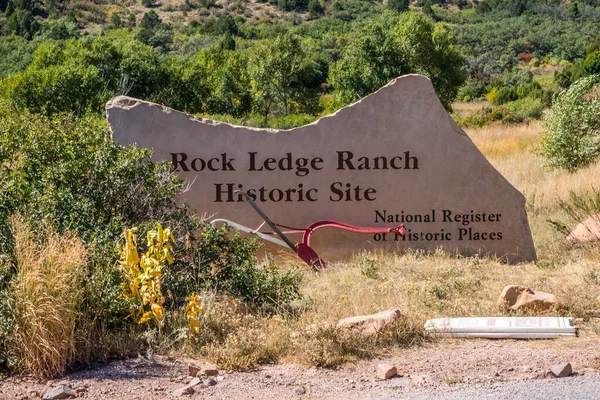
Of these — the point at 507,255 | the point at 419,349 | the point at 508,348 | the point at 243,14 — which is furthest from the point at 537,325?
the point at 243,14

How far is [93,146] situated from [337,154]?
11.3ft

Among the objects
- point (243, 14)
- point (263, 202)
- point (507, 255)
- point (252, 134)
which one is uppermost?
point (243, 14)

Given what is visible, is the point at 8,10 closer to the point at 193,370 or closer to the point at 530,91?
the point at 530,91

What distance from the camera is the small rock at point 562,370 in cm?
598

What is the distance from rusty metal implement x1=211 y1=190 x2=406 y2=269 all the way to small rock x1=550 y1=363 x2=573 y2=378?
14.6 ft

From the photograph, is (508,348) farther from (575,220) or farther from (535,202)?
(535,202)

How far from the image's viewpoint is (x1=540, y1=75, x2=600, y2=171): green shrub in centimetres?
1858

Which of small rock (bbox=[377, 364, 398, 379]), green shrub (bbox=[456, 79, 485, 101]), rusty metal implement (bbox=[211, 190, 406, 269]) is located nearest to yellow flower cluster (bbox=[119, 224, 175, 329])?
small rock (bbox=[377, 364, 398, 379])

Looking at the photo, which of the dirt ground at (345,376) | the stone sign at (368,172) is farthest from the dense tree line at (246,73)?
the dirt ground at (345,376)

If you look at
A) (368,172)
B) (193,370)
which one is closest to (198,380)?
(193,370)

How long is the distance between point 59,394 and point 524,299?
13.4 ft

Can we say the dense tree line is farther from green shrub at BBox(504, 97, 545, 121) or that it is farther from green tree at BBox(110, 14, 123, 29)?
green tree at BBox(110, 14, 123, 29)

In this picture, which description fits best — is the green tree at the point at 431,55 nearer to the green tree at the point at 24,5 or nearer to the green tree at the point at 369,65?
the green tree at the point at 369,65

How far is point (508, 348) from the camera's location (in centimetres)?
682
